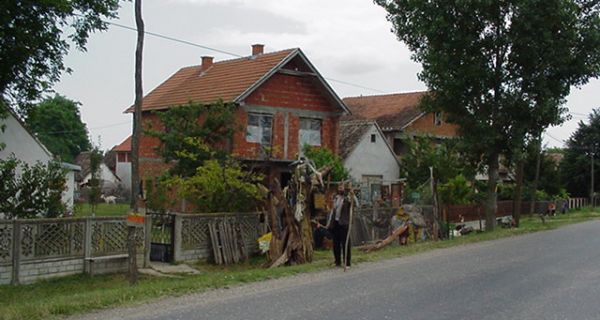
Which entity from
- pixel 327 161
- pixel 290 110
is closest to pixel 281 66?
pixel 290 110

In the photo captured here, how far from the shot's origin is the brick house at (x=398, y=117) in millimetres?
43969

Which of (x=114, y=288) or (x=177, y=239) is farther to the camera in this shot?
(x=177, y=239)

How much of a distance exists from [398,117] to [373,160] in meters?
7.40

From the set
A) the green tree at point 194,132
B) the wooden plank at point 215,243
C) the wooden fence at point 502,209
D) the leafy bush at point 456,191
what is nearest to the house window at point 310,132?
the green tree at point 194,132

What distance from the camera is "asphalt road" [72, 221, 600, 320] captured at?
10.2 m

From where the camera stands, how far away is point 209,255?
19.8 m

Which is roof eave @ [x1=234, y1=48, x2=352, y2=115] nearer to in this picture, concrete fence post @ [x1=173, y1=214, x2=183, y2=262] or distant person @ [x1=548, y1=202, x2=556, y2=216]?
concrete fence post @ [x1=173, y1=214, x2=183, y2=262]

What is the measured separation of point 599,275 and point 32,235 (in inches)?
464

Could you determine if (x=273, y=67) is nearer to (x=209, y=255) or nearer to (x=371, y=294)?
(x=209, y=255)

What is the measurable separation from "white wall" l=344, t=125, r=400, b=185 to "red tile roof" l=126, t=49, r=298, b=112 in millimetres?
7381

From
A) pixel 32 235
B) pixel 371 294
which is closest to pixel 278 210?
pixel 32 235

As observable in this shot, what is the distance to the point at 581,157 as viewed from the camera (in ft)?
202

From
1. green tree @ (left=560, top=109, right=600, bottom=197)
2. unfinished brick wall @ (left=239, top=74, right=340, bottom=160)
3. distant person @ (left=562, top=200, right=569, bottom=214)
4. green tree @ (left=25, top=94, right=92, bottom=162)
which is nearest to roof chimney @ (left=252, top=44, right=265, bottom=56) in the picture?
unfinished brick wall @ (left=239, top=74, right=340, bottom=160)

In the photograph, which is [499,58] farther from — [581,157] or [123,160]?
[123,160]
